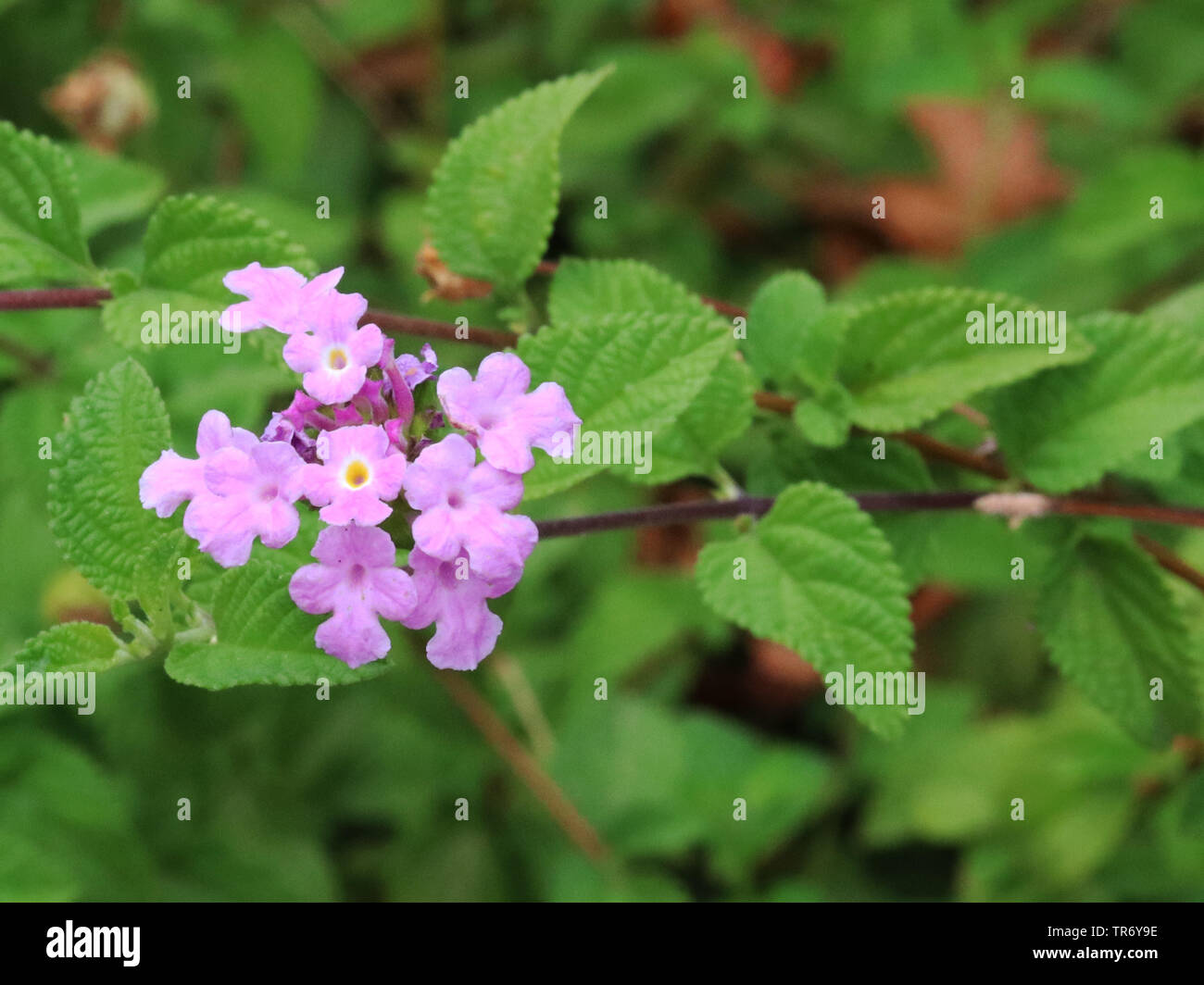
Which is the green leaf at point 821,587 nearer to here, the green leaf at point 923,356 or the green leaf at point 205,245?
the green leaf at point 923,356

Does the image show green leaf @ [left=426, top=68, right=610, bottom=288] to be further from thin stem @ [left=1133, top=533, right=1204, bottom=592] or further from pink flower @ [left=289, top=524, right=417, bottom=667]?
thin stem @ [left=1133, top=533, right=1204, bottom=592]

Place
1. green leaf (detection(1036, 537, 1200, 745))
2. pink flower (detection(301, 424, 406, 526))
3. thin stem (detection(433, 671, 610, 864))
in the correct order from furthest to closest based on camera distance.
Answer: thin stem (detection(433, 671, 610, 864)) → green leaf (detection(1036, 537, 1200, 745)) → pink flower (detection(301, 424, 406, 526))

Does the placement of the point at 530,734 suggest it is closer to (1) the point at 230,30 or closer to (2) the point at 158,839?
(2) the point at 158,839

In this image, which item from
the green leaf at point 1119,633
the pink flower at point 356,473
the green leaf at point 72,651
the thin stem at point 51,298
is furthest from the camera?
the green leaf at point 1119,633

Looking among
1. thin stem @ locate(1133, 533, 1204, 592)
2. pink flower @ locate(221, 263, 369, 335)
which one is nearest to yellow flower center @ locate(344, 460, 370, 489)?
pink flower @ locate(221, 263, 369, 335)

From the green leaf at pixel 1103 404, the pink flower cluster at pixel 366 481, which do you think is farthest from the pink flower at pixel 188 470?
the green leaf at pixel 1103 404

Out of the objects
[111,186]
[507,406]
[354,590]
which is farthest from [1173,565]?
[111,186]
